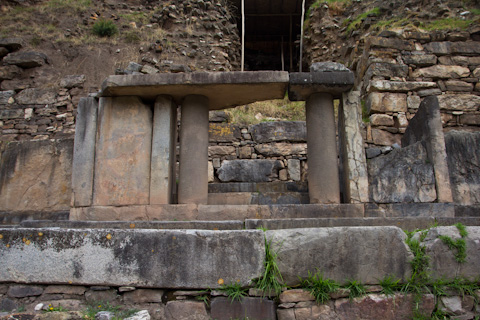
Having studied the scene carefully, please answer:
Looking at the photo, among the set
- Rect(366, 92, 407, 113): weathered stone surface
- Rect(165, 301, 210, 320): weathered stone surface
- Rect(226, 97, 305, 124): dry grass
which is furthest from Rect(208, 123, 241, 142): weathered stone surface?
Rect(165, 301, 210, 320): weathered stone surface

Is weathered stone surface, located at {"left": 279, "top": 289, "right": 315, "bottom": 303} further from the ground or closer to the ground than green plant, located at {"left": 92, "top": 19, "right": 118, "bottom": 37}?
closer to the ground

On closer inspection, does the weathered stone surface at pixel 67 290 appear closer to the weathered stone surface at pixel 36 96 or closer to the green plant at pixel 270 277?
the green plant at pixel 270 277

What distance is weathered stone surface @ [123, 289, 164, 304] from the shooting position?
298cm

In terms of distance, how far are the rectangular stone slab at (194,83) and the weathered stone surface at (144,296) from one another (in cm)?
224

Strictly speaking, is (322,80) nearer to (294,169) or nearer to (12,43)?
(294,169)

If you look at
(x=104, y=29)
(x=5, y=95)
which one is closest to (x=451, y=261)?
(x=5, y=95)

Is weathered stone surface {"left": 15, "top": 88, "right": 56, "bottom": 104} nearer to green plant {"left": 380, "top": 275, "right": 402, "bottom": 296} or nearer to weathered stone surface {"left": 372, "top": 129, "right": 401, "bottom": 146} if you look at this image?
weathered stone surface {"left": 372, "top": 129, "right": 401, "bottom": 146}

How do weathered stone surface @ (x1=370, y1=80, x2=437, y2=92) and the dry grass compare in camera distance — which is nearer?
weathered stone surface @ (x1=370, y1=80, x2=437, y2=92)

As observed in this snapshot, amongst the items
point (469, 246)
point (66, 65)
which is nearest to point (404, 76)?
point (469, 246)

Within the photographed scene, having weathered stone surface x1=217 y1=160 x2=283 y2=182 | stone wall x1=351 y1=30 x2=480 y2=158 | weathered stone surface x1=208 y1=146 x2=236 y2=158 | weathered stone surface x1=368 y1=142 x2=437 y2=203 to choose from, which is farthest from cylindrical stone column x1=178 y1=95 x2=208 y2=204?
stone wall x1=351 y1=30 x2=480 y2=158

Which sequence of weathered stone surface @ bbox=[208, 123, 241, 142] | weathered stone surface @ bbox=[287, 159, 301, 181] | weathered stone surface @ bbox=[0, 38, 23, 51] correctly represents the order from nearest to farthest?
weathered stone surface @ bbox=[287, 159, 301, 181] → weathered stone surface @ bbox=[208, 123, 241, 142] → weathered stone surface @ bbox=[0, 38, 23, 51]

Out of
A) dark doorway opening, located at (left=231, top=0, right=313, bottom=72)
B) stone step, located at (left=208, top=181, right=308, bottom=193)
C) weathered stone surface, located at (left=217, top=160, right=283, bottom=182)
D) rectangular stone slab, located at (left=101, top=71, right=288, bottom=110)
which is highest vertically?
dark doorway opening, located at (left=231, top=0, right=313, bottom=72)

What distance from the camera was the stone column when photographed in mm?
4020

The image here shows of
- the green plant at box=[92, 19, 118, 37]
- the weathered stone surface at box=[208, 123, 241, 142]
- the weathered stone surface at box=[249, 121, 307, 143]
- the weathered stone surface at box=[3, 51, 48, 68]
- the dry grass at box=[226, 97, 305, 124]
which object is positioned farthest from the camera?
the green plant at box=[92, 19, 118, 37]
